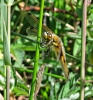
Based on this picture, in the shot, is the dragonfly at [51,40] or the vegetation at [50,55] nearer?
the dragonfly at [51,40]

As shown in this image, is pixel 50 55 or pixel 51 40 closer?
pixel 51 40

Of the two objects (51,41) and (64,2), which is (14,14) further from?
(51,41)

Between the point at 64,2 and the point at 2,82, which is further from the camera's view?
the point at 64,2

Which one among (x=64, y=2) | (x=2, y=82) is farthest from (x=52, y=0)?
(x=2, y=82)

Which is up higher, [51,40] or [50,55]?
[51,40]

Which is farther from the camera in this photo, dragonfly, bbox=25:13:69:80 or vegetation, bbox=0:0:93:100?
vegetation, bbox=0:0:93:100

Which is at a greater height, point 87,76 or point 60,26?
point 60,26

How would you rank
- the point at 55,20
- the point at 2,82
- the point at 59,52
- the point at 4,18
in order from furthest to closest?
the point at 55,20 → the point at 2,82 → the point at 59,52 → the point at 4,18

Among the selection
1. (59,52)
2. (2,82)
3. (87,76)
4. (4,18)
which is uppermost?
(4,18)
